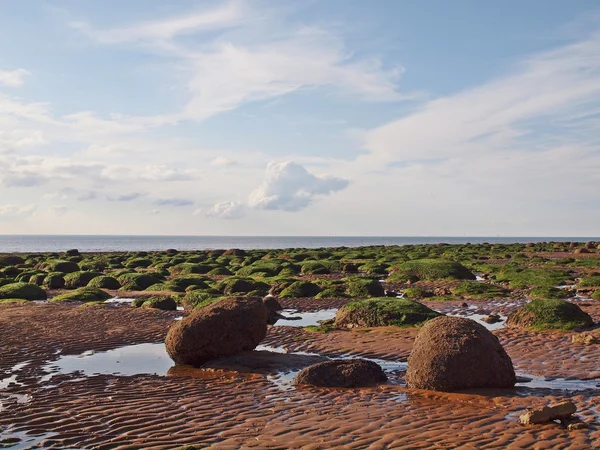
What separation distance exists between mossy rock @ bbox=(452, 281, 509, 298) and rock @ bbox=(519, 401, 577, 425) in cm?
2176

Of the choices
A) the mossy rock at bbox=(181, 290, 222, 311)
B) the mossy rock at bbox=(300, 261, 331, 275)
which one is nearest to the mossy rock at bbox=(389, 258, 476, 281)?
the mossy rock at bbox=(300, 261, 331, 275)

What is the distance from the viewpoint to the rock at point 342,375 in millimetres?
Result: 13727

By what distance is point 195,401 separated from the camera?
12633 millimetres

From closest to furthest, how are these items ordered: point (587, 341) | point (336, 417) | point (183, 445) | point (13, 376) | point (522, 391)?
point (183, 445), point (336, 417), point (522, 391), point (13, 376), point (587, 341)

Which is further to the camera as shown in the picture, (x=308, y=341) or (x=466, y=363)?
(x=308, y=341)

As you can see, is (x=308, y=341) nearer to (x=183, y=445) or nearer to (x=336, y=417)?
(x=336, y=417)

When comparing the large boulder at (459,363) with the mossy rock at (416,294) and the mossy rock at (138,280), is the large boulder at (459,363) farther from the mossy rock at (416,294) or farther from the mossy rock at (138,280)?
the mossy rock at (138,280)

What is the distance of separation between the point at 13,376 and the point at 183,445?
7470 mm

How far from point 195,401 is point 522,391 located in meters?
7.17

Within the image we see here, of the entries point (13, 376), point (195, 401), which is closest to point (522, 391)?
point (195, 401)

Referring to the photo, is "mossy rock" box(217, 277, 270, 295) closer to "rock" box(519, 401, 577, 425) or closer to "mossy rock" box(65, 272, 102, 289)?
"mossy rock" box(65, 272, 102, 289)

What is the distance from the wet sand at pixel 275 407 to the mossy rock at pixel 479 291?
13204 millimetres

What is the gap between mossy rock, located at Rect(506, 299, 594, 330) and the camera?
20.7 metres

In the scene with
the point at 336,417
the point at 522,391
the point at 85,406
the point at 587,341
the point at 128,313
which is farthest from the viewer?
the point at 128,313
